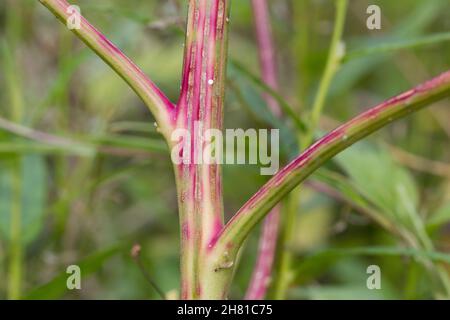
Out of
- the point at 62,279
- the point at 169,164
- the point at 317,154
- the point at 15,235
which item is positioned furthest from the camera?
the point at 169,164

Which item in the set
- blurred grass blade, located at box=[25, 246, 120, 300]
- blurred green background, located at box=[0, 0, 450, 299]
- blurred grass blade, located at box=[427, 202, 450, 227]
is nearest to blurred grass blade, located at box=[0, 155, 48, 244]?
blurred green background, located at box=[0, 0, 450, 299]

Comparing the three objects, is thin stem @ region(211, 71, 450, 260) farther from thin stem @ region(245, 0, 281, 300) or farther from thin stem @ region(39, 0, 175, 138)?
thin stem @ region(245, 0, 281, 300)

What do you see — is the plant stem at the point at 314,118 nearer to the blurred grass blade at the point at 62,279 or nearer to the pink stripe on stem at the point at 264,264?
the pink stripe on stem at the point at 264,264

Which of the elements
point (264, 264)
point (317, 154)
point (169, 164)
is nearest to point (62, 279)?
point (264, 264)

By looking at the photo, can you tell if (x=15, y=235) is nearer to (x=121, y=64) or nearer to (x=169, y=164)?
(x=169, y=164)

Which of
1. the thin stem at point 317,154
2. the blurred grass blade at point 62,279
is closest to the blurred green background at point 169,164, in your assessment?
the blurred grass blade at point 62,279

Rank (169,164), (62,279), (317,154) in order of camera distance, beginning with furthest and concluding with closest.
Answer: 1. (169,164)
2. (62,279)
3. (317,154)
